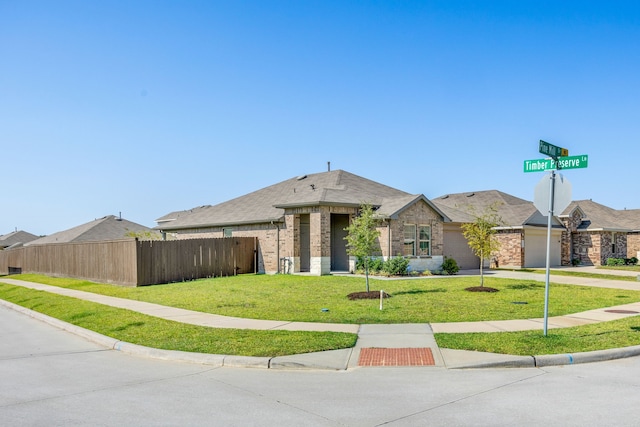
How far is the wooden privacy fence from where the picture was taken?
75.3 ft

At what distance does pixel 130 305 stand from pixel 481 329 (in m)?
10.1

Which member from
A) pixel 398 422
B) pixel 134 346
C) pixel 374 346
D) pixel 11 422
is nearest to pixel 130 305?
pixel 134 346

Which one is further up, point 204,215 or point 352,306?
point 204,215

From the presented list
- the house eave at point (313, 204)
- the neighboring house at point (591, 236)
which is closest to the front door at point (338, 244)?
the house eave at point (313, 204)

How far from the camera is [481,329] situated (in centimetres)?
1052

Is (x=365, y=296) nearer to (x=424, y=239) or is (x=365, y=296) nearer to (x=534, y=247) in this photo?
(x=424, y=239)

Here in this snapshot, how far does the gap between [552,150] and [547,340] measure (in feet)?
11.6

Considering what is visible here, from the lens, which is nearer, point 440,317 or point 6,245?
point 440,317

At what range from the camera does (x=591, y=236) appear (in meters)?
37.7

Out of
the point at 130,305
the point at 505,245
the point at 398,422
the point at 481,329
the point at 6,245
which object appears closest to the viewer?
the point at 398,422

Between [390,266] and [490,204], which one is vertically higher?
[490,204]

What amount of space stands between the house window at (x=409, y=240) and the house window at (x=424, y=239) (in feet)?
1.40

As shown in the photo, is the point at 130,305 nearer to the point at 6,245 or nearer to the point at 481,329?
the point at 481,329

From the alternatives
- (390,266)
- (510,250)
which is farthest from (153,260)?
(510,250)
